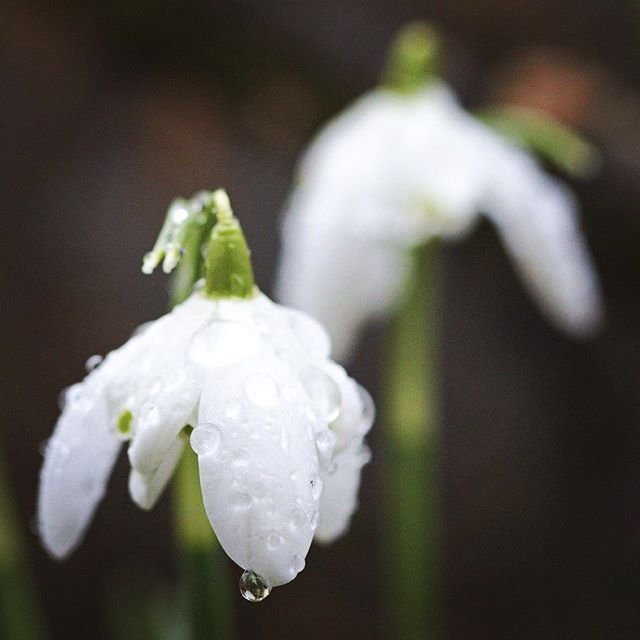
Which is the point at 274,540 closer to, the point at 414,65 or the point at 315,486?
the point at 315,486

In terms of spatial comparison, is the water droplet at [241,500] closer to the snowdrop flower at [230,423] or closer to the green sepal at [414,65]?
the snowdrop flower at [230,423]

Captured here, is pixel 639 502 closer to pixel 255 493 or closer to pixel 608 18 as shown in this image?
pixel 608 18

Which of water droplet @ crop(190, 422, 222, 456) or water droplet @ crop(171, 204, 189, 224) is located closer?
water droplet @ crop(190, 422, 222, 456)

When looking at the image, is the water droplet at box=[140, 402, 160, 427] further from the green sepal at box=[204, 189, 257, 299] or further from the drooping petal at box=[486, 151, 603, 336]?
the drooping petal at box=[486, 151, 603, 336]

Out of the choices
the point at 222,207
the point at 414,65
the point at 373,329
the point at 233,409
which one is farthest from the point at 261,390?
the point at 373,329

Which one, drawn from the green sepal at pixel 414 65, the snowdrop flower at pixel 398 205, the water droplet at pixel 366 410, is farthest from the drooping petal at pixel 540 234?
the water droplet at pixel 366 410

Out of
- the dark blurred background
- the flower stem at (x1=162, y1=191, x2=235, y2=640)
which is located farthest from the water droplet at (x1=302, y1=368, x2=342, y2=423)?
the dark blurred background

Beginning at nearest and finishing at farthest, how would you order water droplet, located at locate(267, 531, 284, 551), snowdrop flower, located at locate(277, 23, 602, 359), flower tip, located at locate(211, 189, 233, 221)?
water droplet, located at locate(267, 531, 284, 551) < flower tip, located at locate(211, 189, 233, 221) < snowdrop flower, located at locate(277, 23, 602, 359)
